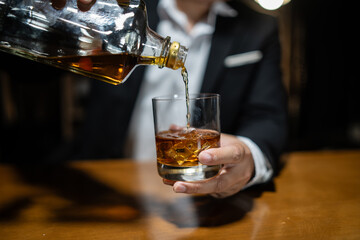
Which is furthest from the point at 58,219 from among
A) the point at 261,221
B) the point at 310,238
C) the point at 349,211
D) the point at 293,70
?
the point at 293,70

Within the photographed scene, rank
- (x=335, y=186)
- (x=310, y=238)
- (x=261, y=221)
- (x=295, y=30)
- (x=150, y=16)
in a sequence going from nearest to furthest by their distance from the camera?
(x=310, y=238) < (x=261, y=221) < (x=335, y=186) < (x=150, y=16) < (x=295, y=30)

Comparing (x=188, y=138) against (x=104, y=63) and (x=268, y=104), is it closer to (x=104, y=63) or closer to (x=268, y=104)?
(x=104, y=63)

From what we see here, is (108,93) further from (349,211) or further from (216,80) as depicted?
(349,211)

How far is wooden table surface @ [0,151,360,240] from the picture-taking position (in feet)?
2.51

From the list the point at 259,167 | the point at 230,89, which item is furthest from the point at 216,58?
the point at 259,167

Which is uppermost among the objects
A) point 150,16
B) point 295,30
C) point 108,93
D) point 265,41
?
point 295,30

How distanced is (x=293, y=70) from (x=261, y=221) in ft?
14.8

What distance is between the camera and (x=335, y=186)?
3.70ft

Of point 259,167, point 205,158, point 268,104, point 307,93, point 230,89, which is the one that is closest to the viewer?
point 205,158

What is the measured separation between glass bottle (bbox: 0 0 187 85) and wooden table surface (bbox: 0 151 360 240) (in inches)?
18.1

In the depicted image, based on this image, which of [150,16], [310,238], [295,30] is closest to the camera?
[310,238]

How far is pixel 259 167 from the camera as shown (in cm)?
106

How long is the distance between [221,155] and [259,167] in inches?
13.6

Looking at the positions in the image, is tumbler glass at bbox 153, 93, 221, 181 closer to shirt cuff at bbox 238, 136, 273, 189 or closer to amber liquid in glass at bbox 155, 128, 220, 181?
amber liquid in glass at bbox 155, 128, 220, 181
